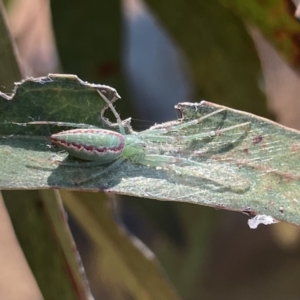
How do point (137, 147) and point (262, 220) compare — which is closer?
point (262, 220)

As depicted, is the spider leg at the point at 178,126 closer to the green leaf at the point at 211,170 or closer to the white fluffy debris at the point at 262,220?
the green leaf at the point at 211,170

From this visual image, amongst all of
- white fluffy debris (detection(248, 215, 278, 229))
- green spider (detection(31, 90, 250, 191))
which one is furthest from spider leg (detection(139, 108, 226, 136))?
white fluffy debris (detection(248, 215, 278, 229))

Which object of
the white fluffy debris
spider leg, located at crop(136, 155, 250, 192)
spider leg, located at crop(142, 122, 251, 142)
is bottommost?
the white fluffy debris

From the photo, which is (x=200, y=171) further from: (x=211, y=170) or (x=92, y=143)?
(x=92, y=143)

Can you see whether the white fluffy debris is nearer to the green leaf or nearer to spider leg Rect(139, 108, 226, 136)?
the green leaf

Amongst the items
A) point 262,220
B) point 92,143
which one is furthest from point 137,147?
point 262,220

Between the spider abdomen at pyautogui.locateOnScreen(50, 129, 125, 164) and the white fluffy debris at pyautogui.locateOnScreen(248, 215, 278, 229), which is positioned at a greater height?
the spider abdomen at pyautogui.locateOnScreen(50, 129, 125, 164)

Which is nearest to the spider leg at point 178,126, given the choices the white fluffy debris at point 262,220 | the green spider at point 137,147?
the green spider at point 137,147
